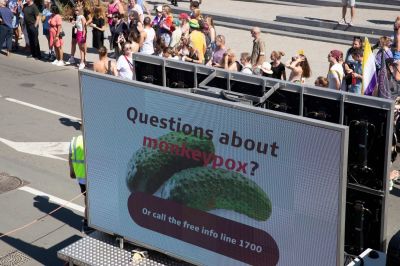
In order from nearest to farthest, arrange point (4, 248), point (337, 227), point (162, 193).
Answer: point (337, 227) < point (162, 193) < point (4, 248)

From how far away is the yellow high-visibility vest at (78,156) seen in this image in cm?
827

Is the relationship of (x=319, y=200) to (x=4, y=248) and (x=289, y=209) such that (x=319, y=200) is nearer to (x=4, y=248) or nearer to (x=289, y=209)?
(x=289, y=209)

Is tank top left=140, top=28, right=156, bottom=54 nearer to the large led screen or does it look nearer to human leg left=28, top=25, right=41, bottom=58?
human leg left=28, top=25, right=41, bottom=58

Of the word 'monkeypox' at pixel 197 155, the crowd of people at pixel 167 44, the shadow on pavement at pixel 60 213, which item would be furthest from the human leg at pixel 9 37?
the word 'monkeypox' at pixel 197 155

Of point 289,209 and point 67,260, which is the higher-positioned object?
point 289,209

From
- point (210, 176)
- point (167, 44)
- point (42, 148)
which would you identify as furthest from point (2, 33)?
point (210, 176)

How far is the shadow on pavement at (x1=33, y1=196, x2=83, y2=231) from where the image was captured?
977cm

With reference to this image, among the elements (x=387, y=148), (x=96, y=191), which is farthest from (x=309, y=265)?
(x=96, y=191)

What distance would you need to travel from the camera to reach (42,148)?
1265 cm

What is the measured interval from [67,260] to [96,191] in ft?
2.58

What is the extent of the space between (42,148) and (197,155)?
6957 mm

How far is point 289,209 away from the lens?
5.85 m

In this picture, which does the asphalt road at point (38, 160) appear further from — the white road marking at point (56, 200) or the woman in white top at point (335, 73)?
the woman in white top at point (335, 73)

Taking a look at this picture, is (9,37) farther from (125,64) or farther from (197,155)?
(197,155)
